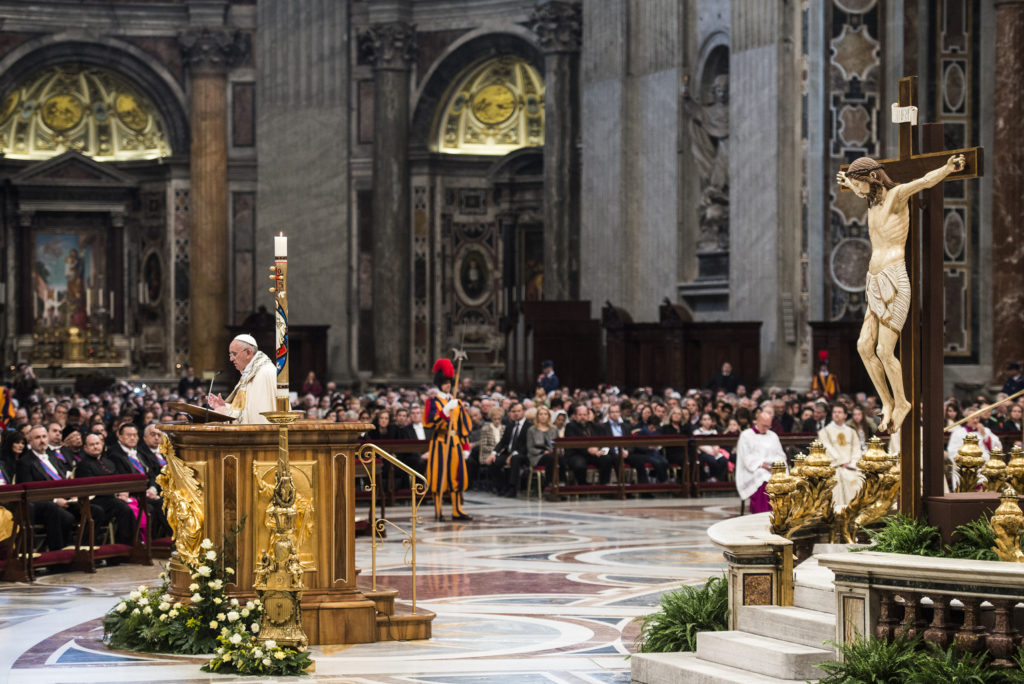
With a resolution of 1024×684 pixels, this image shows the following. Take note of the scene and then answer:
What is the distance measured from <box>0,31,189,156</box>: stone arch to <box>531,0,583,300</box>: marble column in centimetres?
871

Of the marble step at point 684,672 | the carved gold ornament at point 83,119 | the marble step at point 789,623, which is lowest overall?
the marble step at point 684,672

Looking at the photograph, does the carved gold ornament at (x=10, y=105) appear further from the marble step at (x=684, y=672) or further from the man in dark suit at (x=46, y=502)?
the marble step at (x=684, y=672)

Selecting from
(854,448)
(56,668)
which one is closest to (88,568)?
(56,668)

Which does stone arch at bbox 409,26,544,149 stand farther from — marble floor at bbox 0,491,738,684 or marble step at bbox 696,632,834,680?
marble step at bbox 696,632,834,680

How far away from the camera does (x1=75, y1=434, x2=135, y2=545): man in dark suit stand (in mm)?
14859

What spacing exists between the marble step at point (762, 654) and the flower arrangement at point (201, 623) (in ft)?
7.36

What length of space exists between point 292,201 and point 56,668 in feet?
89.5

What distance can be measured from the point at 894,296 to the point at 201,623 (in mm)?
4563

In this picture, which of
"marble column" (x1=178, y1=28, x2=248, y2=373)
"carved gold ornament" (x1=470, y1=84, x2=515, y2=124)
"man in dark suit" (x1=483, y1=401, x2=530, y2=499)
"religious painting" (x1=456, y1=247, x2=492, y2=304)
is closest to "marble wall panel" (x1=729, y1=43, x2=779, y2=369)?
"man in dark suit" (x1=483, y1=401, x2=530, y2=499)

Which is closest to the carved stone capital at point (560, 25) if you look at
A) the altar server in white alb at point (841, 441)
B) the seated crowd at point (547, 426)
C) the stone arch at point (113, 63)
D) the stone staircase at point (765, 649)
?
the stone arch at point (113, 63)

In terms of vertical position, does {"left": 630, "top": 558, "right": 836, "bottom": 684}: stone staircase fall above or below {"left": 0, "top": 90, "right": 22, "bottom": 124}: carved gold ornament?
below

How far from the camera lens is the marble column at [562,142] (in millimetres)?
33281

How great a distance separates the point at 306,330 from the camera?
34.0 metres

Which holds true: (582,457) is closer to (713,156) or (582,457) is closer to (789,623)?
(713,156)
